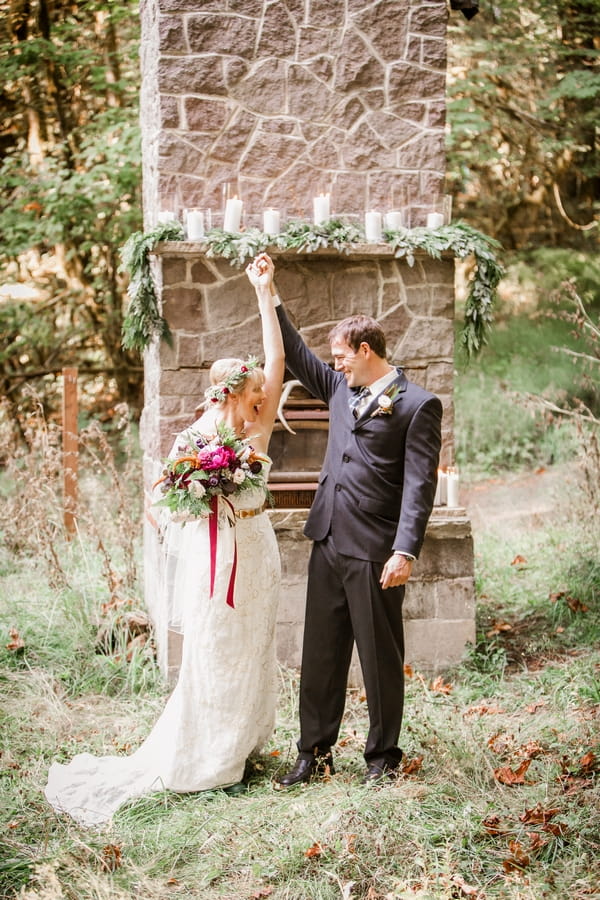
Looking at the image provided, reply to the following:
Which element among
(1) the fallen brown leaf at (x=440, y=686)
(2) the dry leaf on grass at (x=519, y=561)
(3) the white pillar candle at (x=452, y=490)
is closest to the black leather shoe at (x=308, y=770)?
(1) the fallen brown leaf at (x=440, y=686)

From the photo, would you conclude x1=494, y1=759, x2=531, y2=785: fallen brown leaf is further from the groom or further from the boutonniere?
the boutonniere

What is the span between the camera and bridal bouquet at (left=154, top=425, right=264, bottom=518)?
3.87 metres

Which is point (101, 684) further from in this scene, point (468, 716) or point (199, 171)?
point (199, 171)

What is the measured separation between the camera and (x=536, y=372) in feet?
37.3

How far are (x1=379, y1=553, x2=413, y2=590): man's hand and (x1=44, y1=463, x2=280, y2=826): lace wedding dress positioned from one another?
58cm

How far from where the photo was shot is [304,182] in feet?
18.2

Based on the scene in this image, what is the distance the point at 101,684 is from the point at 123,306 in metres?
7.09

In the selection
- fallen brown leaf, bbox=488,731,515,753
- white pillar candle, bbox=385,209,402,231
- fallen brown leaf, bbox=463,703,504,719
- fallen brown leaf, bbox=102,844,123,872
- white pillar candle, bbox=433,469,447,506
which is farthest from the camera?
white pillar candle, bbox=433,469,447,506

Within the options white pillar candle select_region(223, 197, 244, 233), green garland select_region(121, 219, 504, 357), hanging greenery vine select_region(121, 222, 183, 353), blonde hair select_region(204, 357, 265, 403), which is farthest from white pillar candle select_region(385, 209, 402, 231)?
blonde hair select_region(204, 357, 265, 403)

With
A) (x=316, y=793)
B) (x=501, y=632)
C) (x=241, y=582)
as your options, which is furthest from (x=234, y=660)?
(x=501, y=632)

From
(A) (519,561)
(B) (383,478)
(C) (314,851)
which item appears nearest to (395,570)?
(B) (383,478)

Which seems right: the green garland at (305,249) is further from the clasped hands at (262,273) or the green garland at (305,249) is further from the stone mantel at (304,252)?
the clasped hands at (262,273)

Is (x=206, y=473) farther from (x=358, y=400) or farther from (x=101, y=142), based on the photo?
(x=101, y=142)

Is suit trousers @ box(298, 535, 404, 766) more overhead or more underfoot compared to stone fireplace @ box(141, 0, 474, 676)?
more underfoot
